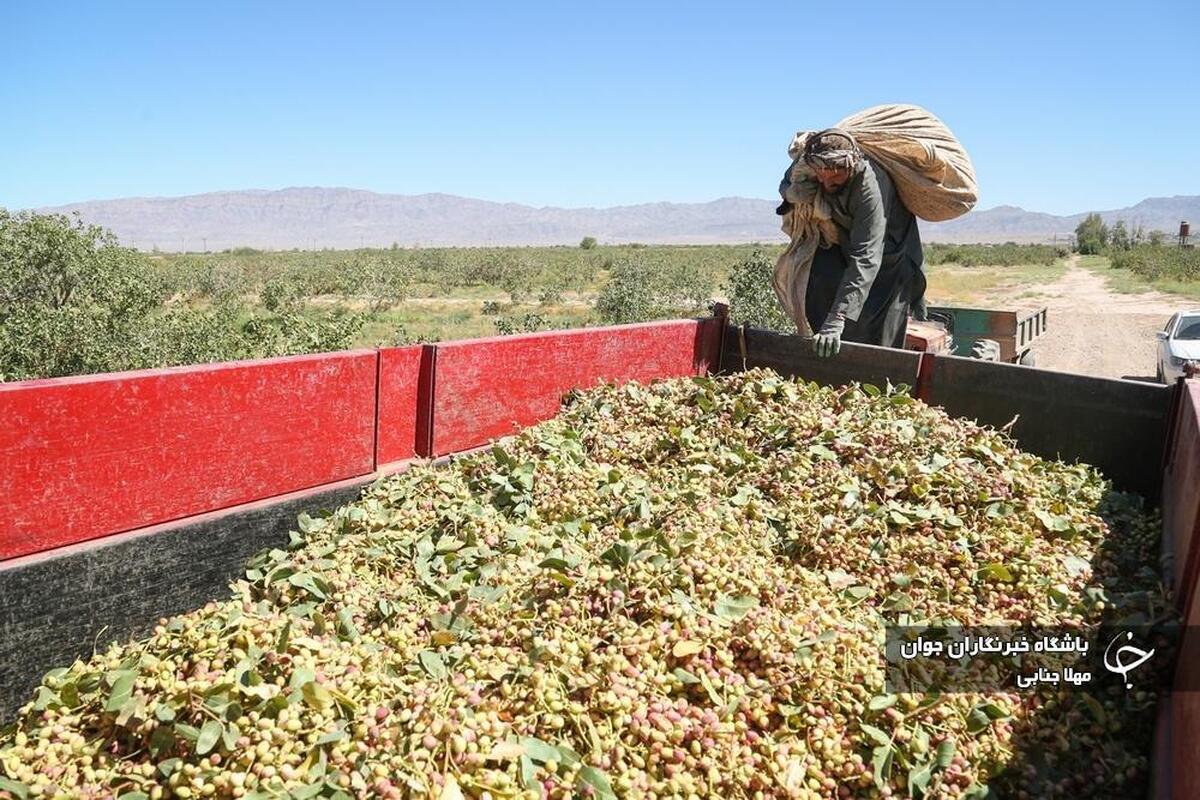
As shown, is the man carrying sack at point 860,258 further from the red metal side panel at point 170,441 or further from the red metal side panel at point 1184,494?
the red metal side panel at point 170,441

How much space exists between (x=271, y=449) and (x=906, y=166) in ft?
12.5

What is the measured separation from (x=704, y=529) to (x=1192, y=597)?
57.3 inches

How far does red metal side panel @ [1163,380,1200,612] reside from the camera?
244 cm

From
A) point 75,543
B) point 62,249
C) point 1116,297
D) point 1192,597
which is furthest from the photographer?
point 1116,297

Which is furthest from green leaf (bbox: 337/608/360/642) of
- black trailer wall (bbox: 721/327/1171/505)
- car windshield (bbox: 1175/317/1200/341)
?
car windshield (bbox: 1175/317/1200/341)

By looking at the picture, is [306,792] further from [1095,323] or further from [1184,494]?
[1095,323]

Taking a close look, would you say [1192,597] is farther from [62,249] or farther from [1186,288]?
[1186,288]

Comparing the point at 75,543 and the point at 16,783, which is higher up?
the point at 75,543

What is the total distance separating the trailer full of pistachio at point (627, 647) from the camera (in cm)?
212

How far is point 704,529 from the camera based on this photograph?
3109mm

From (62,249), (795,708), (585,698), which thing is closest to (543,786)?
(585,698)

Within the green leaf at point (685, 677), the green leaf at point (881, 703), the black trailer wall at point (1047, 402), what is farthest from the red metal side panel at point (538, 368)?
the green leaf at point (881, 703)

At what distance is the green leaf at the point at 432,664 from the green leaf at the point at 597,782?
1.67ft

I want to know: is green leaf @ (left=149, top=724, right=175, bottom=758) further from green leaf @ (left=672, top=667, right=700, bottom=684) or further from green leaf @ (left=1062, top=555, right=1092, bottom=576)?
green leaf @ (left=1062, top=555, right=1092, bottom=576)
